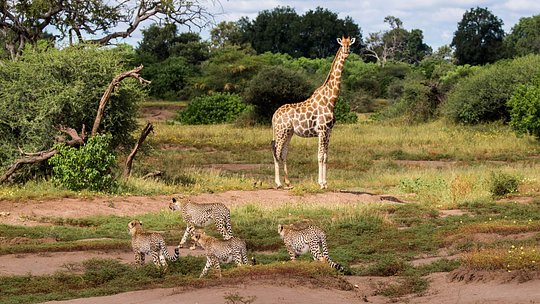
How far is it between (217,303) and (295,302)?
2.61ft

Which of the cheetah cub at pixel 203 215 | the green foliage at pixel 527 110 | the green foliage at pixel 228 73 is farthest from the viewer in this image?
the green foliage at pixel 228 73

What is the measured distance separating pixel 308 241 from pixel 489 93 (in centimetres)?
2638

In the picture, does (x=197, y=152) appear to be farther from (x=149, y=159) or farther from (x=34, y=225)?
(x=34, y=225)

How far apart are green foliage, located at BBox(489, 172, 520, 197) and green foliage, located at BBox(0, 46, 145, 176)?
27.5 ft

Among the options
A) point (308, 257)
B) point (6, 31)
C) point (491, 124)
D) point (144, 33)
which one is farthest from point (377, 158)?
point (144, 33)

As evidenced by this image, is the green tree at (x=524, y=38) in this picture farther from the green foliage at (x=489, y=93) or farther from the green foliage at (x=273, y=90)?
the green foliage at (x=489, y=93)

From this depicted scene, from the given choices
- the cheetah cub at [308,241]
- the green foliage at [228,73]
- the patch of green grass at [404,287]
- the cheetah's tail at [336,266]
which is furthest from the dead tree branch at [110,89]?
the green foliage at [228,73]

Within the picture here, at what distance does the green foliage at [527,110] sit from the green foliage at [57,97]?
13319mm

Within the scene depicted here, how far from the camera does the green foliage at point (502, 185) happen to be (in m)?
20.0

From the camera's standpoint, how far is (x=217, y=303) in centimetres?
977

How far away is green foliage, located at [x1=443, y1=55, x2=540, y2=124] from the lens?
36.8m

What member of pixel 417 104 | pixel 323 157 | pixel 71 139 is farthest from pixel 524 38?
pixel 71 139

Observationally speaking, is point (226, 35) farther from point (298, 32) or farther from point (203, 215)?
point (203, 215)

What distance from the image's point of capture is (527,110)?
102 ft
